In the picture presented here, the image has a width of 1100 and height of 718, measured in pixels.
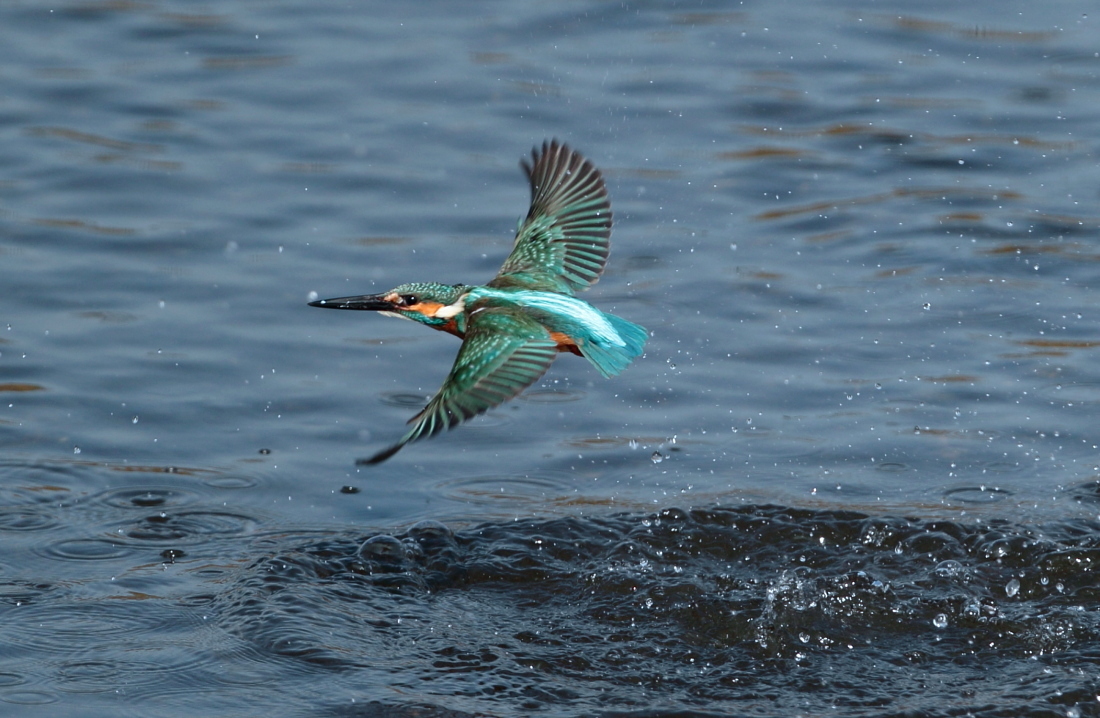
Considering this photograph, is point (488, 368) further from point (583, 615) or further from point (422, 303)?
point (583, 615)

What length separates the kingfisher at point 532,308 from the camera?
4.67 m

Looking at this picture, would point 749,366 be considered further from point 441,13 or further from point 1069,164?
point 441,13

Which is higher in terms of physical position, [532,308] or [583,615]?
[532,308]

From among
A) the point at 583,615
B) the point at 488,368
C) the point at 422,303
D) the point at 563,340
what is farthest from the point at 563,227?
A: the point at 583,615

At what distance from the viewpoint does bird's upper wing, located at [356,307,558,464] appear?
453 cm

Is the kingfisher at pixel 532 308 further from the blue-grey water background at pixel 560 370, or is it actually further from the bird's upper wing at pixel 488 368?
the blue-grey water background at pixel 560 370

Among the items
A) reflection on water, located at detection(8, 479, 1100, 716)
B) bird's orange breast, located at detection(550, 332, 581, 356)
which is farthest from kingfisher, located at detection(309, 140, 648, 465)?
reflection on water, located at detection(8, 479, 1100, 716)

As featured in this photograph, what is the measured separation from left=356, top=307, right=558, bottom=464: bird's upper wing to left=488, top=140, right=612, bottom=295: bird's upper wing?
0.77m

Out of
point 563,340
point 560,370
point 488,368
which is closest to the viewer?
point 488,368

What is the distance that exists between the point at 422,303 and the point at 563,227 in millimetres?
834

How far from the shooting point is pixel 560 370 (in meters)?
7.25

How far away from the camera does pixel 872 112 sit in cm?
951

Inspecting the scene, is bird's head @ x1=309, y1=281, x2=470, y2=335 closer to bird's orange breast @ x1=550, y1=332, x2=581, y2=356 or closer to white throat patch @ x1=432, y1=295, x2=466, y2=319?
white throat patch @ x1=432, y1=295, x2=466, y2=319

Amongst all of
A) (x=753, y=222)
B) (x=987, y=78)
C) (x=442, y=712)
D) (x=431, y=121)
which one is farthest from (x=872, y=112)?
(x=442, y=712)
